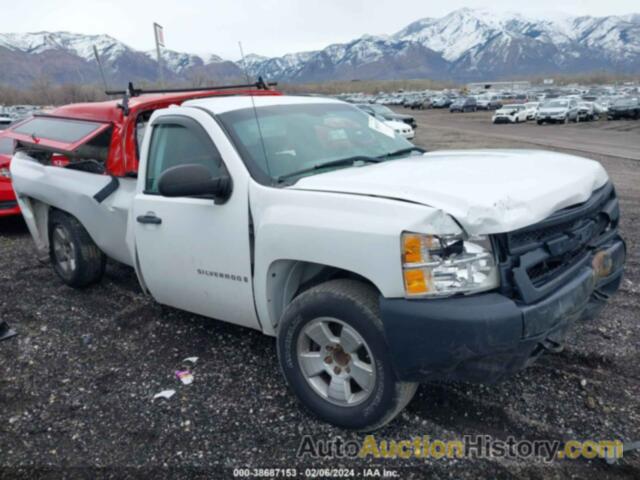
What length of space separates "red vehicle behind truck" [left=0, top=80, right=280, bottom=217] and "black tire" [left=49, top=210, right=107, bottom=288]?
0.57 m

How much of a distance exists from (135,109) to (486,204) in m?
3.35

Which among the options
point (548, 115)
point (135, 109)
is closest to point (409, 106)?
point (548, 115)

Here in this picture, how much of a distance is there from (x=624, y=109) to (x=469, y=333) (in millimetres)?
35419

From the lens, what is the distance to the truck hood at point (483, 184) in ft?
8.17

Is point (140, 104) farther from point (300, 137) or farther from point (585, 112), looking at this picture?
point (585, 112)

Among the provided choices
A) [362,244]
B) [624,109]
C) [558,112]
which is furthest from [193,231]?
[624,109]

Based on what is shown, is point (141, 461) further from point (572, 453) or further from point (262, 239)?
point (572, 453)

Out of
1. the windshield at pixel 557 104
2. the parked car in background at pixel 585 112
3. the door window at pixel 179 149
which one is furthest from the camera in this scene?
the parked car in background at pixel 585 112

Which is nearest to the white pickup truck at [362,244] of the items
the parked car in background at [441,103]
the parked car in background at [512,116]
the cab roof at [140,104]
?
the cab roof at [140,104]

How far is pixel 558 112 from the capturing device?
1278 inches

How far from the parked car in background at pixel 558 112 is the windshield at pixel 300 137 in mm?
31851

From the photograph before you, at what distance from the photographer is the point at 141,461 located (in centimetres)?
290

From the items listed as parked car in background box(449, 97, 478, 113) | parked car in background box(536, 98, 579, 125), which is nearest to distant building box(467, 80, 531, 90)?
parked car in background box(449, 97, 478, 113)

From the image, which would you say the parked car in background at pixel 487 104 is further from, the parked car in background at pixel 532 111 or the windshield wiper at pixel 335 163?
the windshield wiper at pixel 335 163
